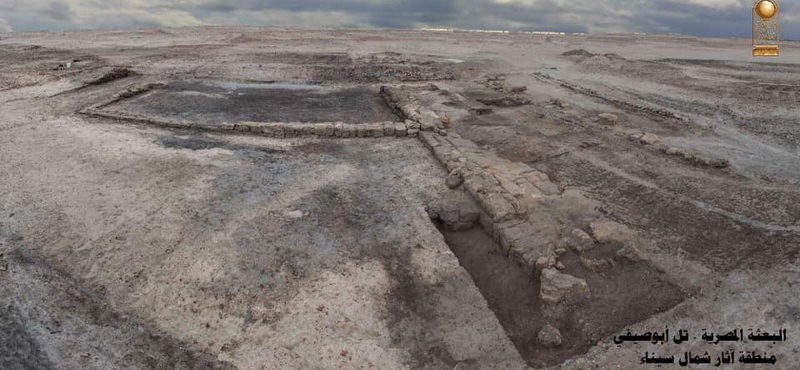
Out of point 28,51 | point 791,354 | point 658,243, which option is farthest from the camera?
point 28,51

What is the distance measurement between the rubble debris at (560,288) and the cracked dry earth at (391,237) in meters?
0.02

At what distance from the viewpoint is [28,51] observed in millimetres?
23109

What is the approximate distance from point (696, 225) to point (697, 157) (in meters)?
2.57

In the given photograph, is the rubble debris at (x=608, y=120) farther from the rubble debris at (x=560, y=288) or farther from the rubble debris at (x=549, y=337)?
the rubble debris at (x=549, y=337)

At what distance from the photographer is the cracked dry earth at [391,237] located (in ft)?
13.0

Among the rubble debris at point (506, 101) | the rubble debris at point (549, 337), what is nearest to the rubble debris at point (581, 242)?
the rubble debris at point (549, 337)

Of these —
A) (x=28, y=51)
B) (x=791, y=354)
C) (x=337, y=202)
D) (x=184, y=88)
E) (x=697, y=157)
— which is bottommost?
(x=791, y=354)

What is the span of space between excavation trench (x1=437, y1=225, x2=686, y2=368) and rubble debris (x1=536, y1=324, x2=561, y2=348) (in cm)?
4

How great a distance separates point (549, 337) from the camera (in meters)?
4.04

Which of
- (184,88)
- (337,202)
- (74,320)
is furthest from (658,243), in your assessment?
(184,88)

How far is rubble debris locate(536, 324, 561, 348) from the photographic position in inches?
158

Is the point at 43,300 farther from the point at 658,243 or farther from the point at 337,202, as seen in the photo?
the point at 658,243

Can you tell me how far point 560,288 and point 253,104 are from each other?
10293 millimetres

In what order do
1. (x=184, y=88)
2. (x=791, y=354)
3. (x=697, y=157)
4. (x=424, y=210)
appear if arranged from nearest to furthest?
(x=791, y=354)
(x=424, y=210)
(x=697, y=157)
(x=184, y=88)
